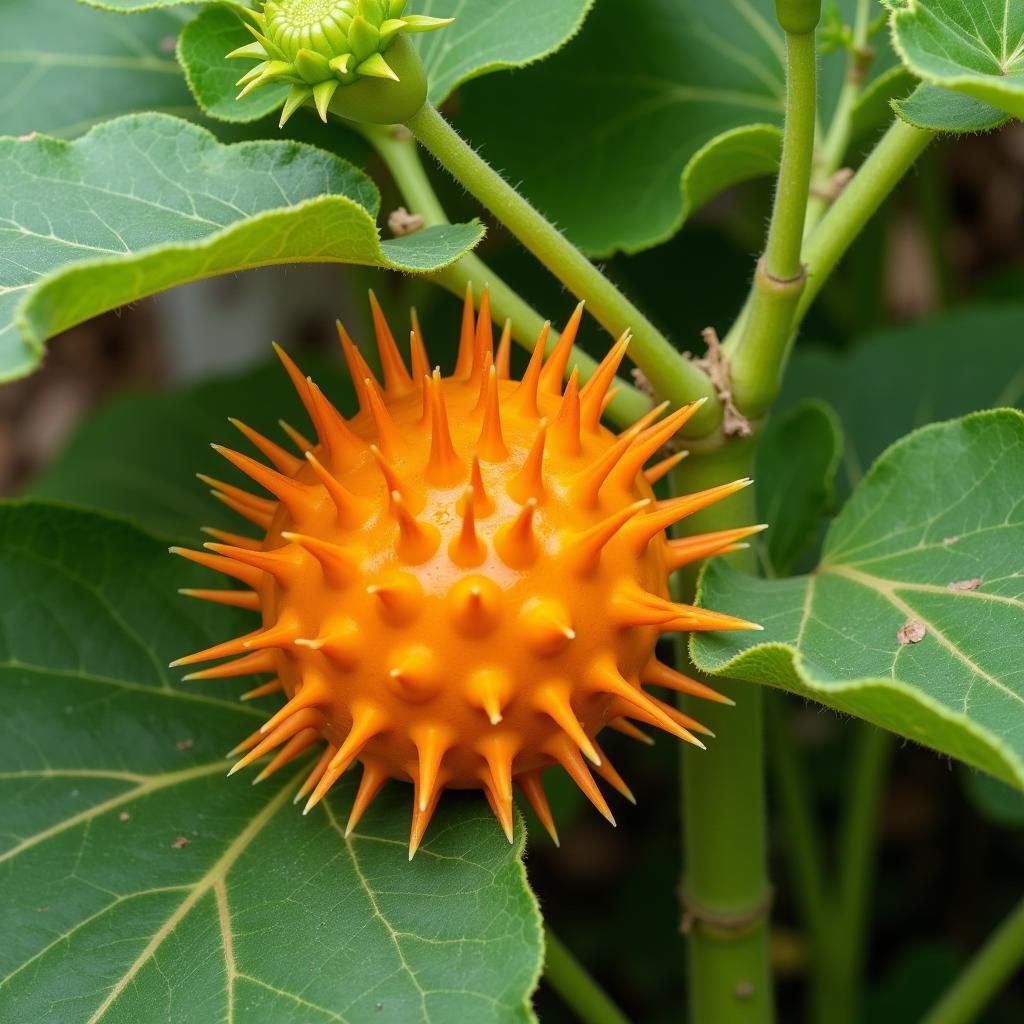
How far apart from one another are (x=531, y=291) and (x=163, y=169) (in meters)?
0.92

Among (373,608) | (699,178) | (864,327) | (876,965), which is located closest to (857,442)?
(864,327)

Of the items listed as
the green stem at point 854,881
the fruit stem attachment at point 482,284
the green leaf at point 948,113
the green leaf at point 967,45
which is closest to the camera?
the green leaf at point 967,45

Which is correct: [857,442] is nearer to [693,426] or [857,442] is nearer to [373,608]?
[693,426]

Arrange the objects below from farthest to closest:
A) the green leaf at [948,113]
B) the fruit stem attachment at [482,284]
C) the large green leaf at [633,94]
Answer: the large green leaf at [633,94] → the fruit stem attachment at [482,284] → the green leaf at [948,113]

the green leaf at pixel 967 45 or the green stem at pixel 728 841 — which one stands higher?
the green leaf at pixel 967 45

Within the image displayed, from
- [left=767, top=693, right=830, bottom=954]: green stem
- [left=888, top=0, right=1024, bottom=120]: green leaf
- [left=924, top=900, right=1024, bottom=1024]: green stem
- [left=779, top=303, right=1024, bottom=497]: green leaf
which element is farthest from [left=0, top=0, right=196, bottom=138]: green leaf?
[left=924, top=900, right=1024, bottom=1024]: green stem

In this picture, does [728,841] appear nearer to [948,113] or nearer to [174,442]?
[948,113]

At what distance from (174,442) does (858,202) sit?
45.0 inches

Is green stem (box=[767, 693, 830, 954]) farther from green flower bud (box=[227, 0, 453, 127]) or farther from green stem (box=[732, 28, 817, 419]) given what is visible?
green flower bud (box=[227, 0, 453, 127])

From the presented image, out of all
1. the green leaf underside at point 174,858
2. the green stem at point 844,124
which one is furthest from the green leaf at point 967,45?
the green leaf underside at point 174,858

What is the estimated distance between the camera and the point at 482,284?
1.00m

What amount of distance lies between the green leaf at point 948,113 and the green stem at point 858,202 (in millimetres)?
60

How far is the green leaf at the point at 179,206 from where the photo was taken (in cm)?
81

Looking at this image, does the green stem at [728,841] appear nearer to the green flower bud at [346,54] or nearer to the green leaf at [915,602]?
the green leaf at [915,602]
